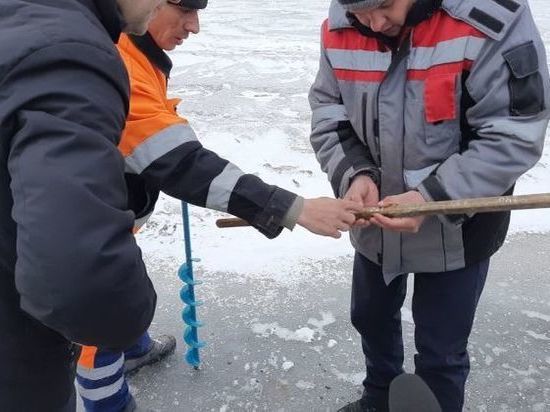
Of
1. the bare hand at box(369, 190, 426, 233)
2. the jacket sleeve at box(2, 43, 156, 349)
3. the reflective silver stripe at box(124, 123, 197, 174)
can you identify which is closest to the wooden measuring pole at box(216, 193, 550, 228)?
the bare hand at box(369, 190, 426, 233)

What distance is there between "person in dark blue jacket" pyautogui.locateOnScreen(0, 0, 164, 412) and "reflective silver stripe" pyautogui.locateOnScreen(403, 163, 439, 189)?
1083mm

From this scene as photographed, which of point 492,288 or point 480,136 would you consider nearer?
point 480,136

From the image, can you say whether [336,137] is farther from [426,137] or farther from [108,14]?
[108,14]

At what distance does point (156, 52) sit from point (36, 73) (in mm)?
921

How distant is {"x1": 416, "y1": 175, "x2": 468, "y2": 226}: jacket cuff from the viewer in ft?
5.60

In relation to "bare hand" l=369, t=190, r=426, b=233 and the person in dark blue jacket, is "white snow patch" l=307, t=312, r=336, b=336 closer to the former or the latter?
"bare hand" l=369, t=190, r=426, b=233

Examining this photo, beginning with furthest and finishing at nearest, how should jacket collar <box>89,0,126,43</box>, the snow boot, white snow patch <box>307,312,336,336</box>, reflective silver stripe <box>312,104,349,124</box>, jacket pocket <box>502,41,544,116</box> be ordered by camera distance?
1. white snow patch <box>307,312,336,336</box>
2. the snow boot
3. reflective silver stripe <box>312,104,349,124</box>
4. jacket pocket <box>502,41,544,116</box>
5. jacket collar <box>89,0,126,43</box>

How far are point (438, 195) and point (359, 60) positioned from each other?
21.0 inches

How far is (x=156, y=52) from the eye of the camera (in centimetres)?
174

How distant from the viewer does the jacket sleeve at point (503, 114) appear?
1.52 metres

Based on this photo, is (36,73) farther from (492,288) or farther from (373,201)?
(492,288)

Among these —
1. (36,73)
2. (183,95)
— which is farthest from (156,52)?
(183,95)

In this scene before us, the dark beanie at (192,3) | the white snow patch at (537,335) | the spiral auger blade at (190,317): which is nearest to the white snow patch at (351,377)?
the spiral auger blade at (190,317)

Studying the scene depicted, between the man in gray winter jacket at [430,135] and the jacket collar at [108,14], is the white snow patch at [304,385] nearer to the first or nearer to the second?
the man in gray winter jacket at [430,135]
